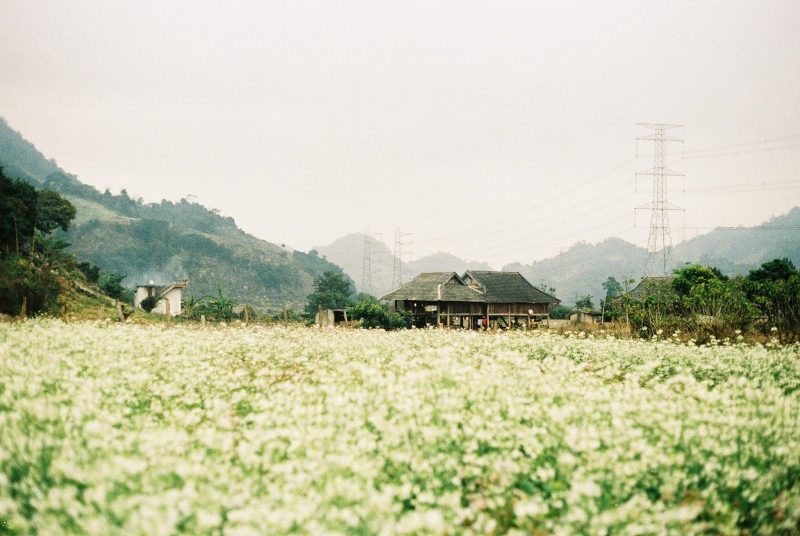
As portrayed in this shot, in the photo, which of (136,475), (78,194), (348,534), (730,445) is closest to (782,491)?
(730,445)

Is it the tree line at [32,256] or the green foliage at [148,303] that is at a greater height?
the tree line at [32,256]

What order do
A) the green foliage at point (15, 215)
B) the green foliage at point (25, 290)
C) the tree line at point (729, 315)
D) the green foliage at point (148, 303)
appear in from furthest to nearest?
the green foliage at point (148, 303) < the green foliage at point (15, 215) < the green foliage at point (25, 290) < the tree line at point (729, 315)

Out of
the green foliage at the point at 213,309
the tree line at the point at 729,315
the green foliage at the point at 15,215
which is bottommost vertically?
the green foliage at the point at 213,309

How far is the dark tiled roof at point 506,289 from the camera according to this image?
52.4 m

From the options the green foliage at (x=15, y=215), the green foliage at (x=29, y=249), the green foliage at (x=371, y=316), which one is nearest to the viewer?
the green foliage at (x=29, y=249)

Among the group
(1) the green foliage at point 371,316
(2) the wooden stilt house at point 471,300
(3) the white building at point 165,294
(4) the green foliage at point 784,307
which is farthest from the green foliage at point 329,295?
(4) the green foliage at point 784,307

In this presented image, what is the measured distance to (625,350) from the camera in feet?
45.7

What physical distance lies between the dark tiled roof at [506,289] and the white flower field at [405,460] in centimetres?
4433

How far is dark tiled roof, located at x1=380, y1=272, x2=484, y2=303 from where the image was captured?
45875mm

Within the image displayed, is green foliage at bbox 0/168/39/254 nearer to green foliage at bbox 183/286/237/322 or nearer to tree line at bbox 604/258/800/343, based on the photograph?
green foliage at bbox 183/286/237/322

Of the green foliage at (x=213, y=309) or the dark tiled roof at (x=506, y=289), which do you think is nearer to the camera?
the green foliage at (x=213, y=309)

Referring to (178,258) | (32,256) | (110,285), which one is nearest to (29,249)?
(32,256)

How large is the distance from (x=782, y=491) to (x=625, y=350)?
9.53 metres

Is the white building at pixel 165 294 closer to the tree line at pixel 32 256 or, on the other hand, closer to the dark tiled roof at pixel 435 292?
the tree line at pixel 32 256
